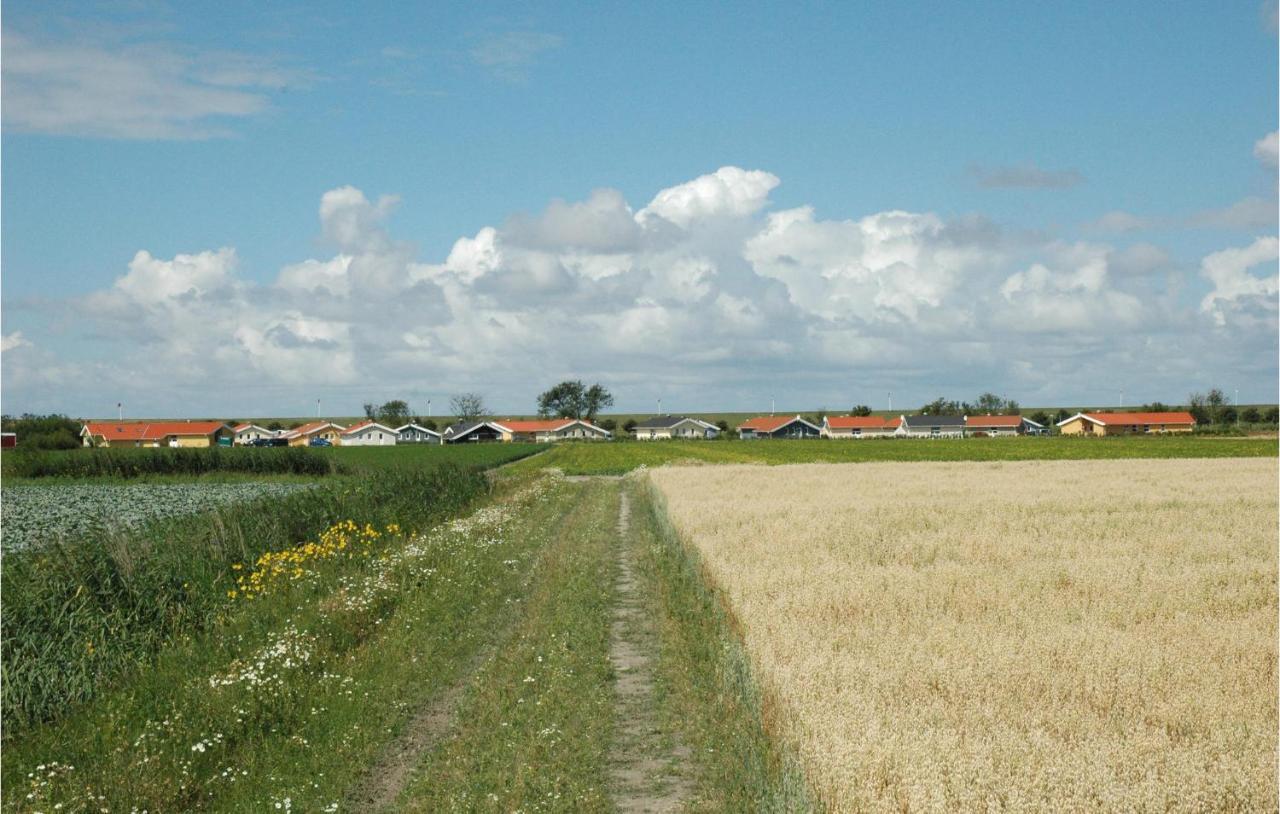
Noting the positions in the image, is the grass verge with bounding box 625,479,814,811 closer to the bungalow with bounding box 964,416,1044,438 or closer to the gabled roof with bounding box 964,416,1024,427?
the bungalow with bounding box 964,416,1044,438

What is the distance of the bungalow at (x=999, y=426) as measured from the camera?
180375 millimetres

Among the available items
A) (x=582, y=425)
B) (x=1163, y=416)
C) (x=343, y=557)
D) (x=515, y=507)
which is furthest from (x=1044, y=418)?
(x=343, y=557)

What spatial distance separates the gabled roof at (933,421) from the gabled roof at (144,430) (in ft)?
387

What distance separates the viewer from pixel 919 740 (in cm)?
667

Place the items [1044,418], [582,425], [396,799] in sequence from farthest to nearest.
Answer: [1044,418] < [582,425] < [396,799]

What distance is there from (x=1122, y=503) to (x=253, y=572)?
2087 cm

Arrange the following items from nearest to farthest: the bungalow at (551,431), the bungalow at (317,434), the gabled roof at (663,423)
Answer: the bungalow at (317,434) → the bungalow at (551,431) → the gabled roof at (663,423)

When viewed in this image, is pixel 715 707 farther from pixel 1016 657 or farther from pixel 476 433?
pixel 476 433

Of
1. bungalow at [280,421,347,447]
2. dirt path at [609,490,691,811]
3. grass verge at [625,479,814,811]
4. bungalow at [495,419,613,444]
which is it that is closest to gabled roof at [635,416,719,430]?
bungalow at [495,419,613,444]

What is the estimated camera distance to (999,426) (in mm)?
180750

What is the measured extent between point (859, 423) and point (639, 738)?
18085cm

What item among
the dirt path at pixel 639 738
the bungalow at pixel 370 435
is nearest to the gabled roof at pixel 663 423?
the bungalow at pixel 370 435

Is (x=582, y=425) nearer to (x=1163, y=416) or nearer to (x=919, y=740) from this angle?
(x=1163, y=416)

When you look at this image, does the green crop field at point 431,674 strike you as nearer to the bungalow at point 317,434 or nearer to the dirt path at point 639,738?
the dirt path at point 639,738
